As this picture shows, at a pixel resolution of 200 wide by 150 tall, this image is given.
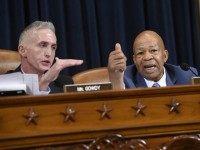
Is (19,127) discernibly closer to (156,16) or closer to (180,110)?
(180,110)

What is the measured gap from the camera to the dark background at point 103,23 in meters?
2.92

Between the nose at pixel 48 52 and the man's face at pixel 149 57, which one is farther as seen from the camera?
the man's face at pixel 149 57

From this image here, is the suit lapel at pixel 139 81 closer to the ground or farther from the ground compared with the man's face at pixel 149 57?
closer to the ground

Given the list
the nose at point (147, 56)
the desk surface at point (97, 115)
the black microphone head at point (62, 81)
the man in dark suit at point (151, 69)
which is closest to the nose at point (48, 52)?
the black microphone head at point (62, 81)

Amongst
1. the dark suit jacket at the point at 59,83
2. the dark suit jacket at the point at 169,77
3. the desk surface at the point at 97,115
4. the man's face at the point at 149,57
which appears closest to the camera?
the desk surface at the point at 97,115

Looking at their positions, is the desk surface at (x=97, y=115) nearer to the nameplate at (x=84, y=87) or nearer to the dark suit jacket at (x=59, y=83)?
the nameplate at (x=84, y=87)

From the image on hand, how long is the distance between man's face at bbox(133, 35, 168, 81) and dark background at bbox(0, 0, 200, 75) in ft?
2.42

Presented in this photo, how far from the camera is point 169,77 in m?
2.23

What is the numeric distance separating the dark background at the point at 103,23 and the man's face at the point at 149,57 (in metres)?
0.74

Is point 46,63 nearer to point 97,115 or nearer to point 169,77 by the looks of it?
point 169,77

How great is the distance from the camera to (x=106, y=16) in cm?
314

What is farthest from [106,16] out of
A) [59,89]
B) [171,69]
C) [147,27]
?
[59,89]

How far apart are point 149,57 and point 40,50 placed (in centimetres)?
57

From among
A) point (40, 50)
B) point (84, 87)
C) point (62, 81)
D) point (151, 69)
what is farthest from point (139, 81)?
point (84, 87)
